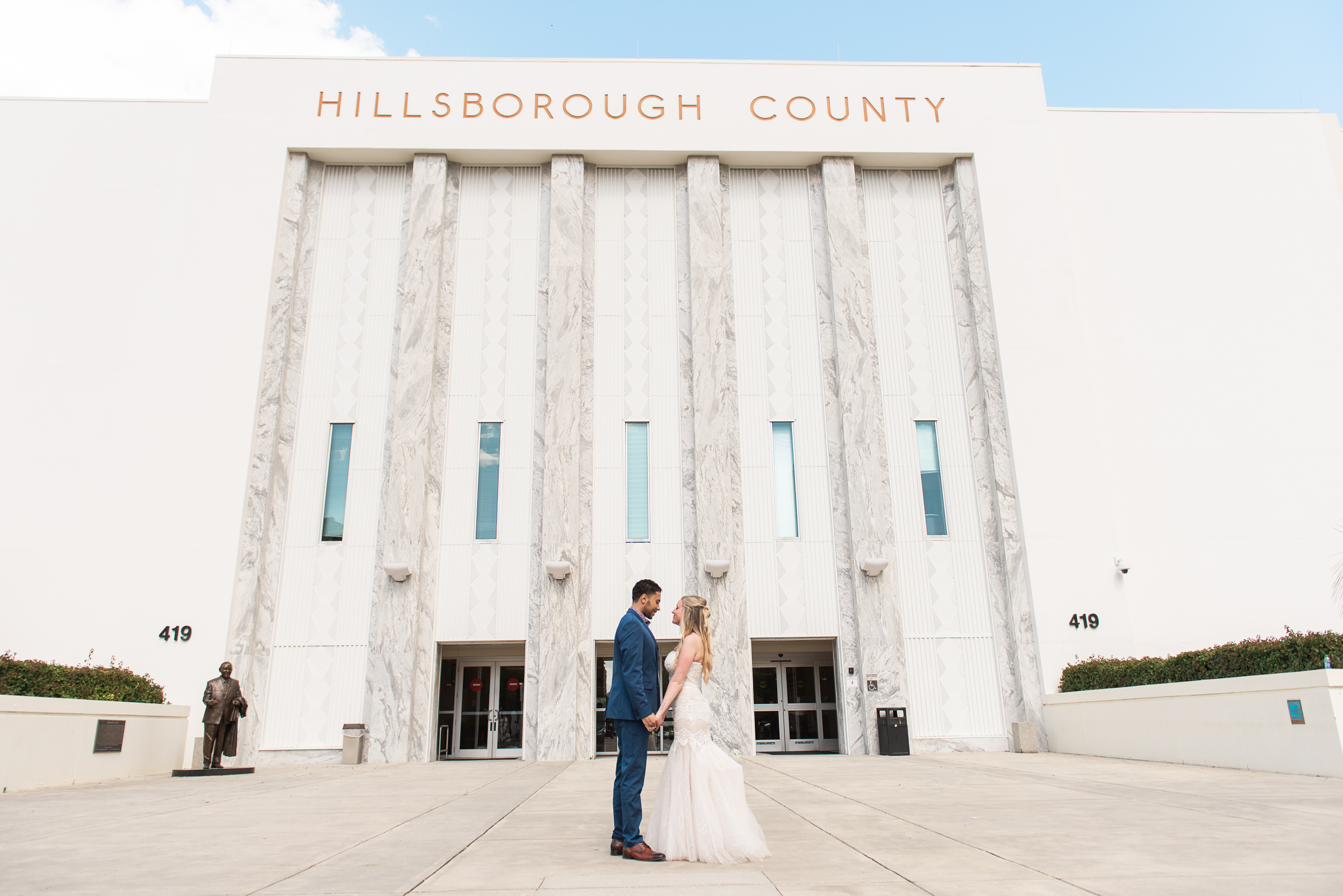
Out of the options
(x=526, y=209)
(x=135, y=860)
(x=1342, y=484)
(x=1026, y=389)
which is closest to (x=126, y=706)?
(x=135, y=860)

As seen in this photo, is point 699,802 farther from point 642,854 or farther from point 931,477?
point 931,477

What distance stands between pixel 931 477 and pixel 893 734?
233 inches

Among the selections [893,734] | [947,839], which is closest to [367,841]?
[947,839]

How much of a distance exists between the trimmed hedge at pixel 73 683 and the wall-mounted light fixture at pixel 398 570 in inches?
181

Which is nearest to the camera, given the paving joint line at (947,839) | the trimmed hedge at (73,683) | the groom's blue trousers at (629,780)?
the paving joint line at (947,839)

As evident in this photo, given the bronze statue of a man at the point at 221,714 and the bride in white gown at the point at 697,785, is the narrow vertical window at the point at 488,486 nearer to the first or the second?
the bronze statue of a man at the point at 221,714

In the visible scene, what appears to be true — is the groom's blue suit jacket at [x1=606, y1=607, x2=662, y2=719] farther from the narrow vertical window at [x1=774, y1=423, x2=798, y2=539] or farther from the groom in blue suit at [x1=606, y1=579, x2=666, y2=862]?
the narrow vertical window at [x1=774, y1=423, x2=798, y2=539]

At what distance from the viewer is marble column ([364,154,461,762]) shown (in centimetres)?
1814

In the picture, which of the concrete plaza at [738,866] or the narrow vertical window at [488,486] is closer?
the concrete plaza at [738,866]

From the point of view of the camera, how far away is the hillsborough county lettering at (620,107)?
71.2 feet

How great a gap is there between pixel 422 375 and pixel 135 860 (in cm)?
1513

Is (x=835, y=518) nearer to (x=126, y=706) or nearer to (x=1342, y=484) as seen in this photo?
(x=1342, y=484)

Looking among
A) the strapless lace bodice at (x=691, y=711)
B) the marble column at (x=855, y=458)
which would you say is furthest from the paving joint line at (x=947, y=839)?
the marble column at (x=855, y=458)

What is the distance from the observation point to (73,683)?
43.9 feet
